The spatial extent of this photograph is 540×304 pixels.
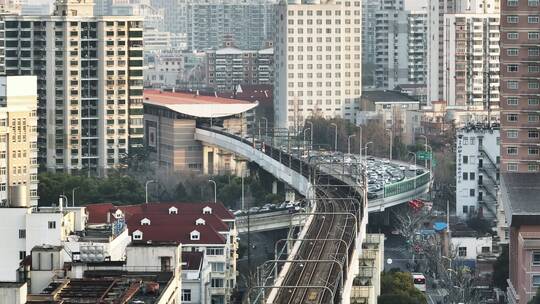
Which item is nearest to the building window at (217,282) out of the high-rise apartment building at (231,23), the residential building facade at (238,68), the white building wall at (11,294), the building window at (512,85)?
the building window at (512,85)

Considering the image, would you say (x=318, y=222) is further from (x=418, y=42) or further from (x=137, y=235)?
(x=418, y=42)

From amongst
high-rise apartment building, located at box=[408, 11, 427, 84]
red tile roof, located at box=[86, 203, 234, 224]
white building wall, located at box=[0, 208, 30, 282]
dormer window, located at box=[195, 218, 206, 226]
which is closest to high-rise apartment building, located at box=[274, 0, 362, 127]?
high-rise apartment building, located at box=[408, 11, 427, 84]

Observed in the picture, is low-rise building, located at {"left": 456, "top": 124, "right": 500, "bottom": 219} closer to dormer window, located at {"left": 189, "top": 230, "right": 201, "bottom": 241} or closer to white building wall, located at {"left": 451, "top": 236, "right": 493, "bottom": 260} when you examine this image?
white building wall, located at {"left": 451, "top": 236, "right": 493, "bottom": 260}

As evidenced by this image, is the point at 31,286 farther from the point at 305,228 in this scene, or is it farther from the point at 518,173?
the point at 518,173

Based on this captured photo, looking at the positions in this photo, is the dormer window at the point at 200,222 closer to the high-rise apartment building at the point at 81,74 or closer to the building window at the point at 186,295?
the building window at the point at 186,295

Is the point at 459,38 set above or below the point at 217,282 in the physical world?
above

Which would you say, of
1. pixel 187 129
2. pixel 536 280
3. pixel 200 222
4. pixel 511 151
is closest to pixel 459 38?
pixel 187 129

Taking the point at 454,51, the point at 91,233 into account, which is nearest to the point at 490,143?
the point at 91,233
